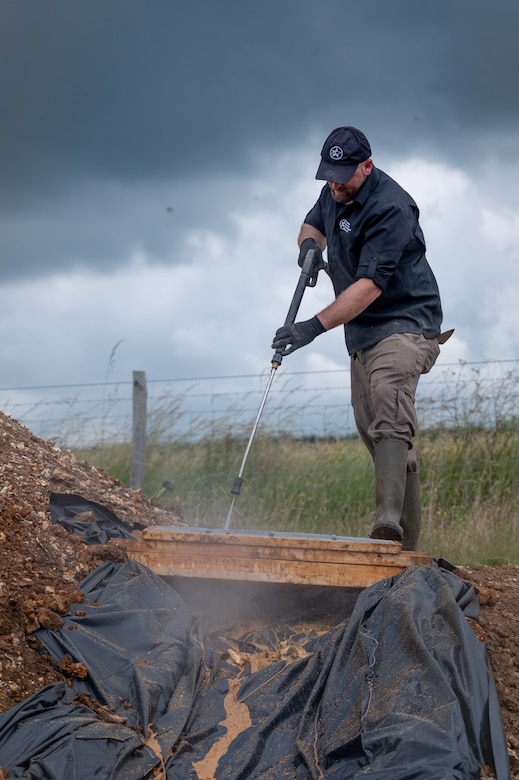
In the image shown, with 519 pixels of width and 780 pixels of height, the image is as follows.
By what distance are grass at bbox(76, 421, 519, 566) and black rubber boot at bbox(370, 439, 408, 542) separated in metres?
2.34

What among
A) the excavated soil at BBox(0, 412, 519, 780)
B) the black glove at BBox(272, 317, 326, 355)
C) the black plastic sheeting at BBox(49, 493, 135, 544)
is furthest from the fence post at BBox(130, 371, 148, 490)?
the black glove at BBox(272, 317, 326, 355)

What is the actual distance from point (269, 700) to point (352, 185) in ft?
8.54

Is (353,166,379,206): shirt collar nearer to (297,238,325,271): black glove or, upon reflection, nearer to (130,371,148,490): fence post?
(297,238,325,271): black glove

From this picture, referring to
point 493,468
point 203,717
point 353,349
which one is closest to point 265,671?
point 203,717

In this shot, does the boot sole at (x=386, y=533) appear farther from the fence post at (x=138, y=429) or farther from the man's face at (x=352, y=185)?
the fence post at (x=138, y=429)

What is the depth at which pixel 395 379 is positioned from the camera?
14.4ft

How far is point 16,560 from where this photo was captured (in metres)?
3.81

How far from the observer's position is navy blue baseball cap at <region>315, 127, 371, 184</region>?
4402mm

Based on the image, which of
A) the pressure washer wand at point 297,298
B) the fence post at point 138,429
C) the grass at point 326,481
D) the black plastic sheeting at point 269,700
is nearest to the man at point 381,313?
the pressure washer wand at point 297,298

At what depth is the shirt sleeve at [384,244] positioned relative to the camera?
4.31m

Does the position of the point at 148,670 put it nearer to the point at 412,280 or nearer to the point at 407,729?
the point at 407,729

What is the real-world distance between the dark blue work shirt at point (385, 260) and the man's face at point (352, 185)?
0.03 m

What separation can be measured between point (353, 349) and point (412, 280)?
0.49 m

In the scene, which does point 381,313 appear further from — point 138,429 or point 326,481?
point 138,429
